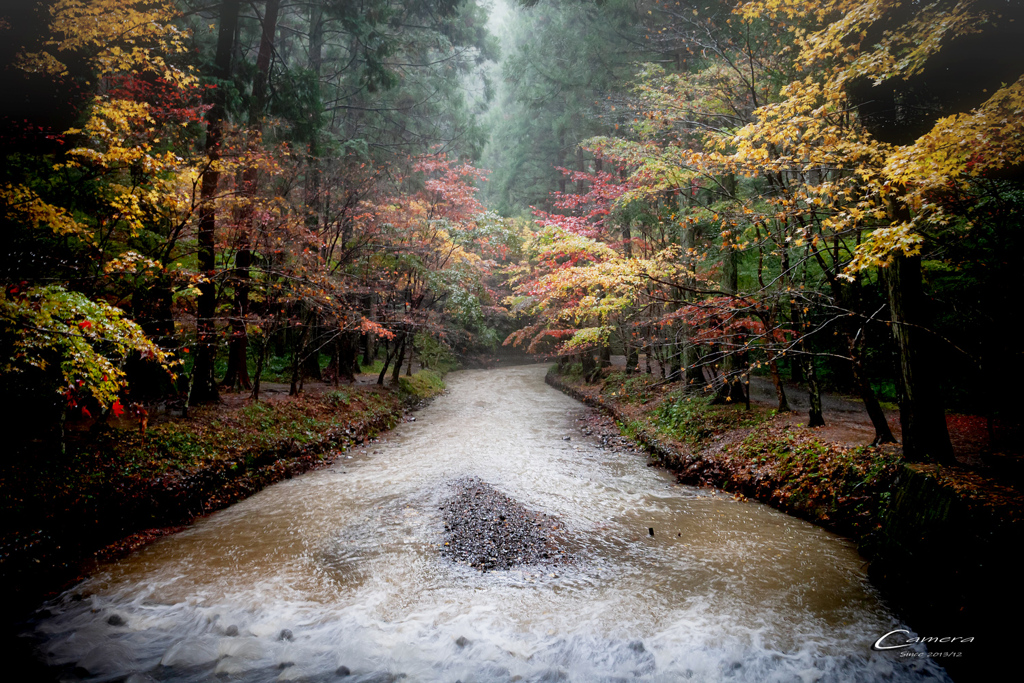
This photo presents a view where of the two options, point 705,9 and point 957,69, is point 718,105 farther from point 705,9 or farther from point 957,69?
point 957,69

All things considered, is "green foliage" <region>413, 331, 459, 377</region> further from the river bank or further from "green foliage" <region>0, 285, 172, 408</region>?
"green foliage" <region>0, 285, 172, 408</region>

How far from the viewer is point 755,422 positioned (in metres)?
8.66

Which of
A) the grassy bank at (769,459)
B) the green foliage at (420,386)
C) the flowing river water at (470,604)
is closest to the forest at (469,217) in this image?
the grassy bank at (769,459)

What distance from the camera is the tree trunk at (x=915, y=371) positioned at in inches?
194

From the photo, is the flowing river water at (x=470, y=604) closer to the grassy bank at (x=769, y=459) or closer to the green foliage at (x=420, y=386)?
the grassy bank at (x=769, y=459)

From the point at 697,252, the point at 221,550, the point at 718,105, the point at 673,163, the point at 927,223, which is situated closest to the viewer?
the point at 927,223

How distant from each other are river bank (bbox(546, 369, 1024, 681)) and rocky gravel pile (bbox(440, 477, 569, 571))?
3282mm

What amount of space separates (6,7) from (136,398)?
22.5ft

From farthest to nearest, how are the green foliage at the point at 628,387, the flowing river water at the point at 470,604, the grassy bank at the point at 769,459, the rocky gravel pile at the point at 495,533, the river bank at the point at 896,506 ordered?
1. the green foliage at the point at 628,387
2. the grassy bank at the point at 769,459
3. the rocky gravel pile at the point at 495,533
4. the flowing river water at the point at 470,604
5. the river bank at the point at 896,506

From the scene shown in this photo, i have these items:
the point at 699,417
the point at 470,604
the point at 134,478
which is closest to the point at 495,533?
the point at 470,604

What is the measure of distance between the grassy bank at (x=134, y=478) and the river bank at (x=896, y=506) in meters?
7.61

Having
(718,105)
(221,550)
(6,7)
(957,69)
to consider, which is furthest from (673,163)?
(6,7)

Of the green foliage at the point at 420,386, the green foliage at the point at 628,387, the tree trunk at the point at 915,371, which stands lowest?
the green foliage at the point at 420,386

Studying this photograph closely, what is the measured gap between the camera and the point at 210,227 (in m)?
8.54
